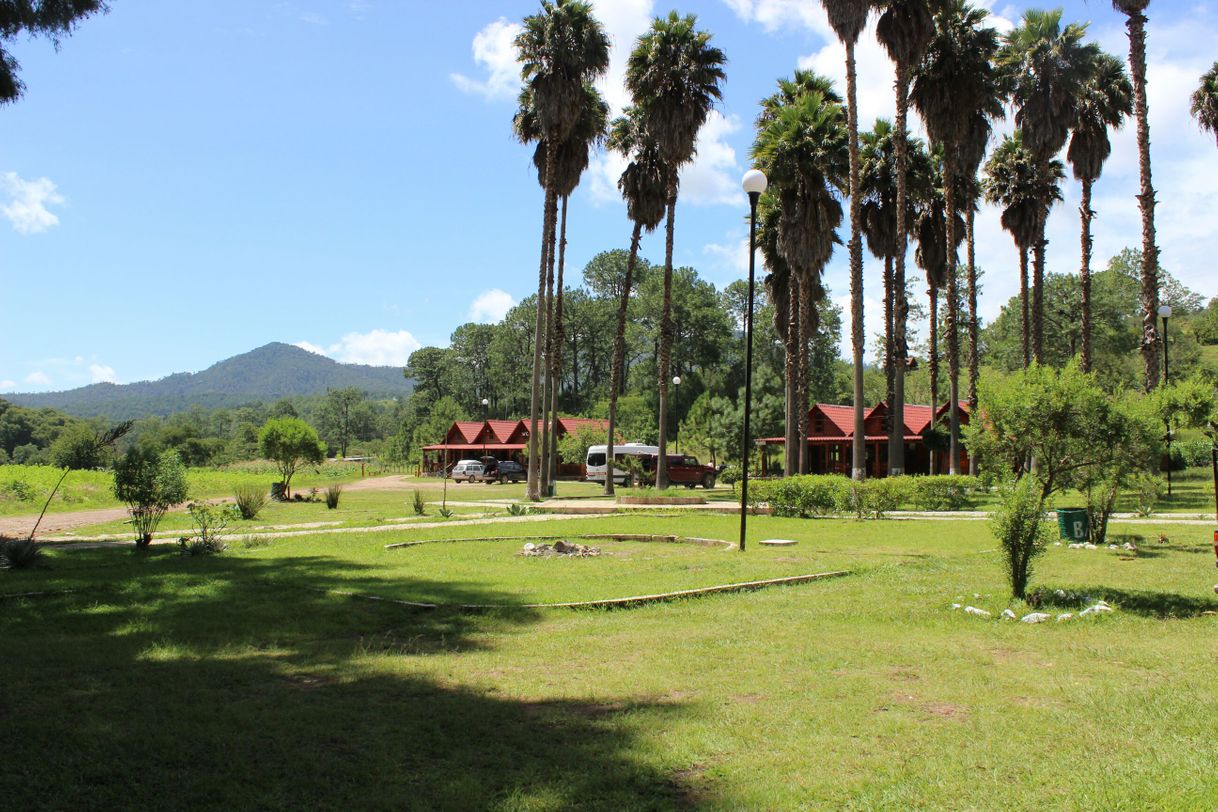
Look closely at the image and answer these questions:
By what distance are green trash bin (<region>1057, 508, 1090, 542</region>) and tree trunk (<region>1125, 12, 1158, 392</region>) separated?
14292mm

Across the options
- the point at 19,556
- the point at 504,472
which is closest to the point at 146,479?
the point at 19,556

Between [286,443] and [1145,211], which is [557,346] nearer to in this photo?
[286,443]

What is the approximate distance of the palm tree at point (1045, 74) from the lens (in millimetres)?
31438

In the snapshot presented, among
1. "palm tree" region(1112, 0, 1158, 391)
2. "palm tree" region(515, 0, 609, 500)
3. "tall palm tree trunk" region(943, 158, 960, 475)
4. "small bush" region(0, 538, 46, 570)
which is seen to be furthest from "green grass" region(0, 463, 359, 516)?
"palm tree" region(1112, 0, 1158, 391)

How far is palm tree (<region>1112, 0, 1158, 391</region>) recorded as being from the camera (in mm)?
27359

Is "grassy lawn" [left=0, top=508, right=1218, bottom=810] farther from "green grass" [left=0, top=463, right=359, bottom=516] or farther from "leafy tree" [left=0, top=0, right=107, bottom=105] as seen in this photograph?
"green grass" [left=0, top=463, right=359, bottom=516]

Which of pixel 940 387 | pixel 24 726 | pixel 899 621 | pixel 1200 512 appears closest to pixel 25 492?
pixel 24 726

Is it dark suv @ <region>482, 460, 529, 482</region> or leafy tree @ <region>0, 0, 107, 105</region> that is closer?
leafy tree @ <region>0, 0, 107, 105</region>

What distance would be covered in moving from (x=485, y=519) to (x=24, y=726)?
17.3 m

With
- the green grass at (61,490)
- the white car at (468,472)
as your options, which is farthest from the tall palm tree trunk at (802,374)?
the white car at (468,472)

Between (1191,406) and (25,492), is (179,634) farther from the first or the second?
(25,492)

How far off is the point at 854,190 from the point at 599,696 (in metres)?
23.3

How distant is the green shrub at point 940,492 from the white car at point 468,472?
115 ft

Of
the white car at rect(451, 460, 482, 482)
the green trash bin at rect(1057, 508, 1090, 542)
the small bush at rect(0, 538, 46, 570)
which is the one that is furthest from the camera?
the white car at rect(451, 460, 482, 482)
